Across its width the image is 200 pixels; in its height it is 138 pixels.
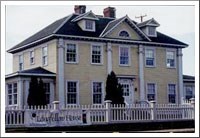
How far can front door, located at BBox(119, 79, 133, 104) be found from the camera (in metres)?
22.1

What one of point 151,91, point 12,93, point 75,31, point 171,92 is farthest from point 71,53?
point 171,92

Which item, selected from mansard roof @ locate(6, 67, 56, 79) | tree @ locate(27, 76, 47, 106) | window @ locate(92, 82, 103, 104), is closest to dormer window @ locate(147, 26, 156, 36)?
window @ locate(92, 82, 103, 104)

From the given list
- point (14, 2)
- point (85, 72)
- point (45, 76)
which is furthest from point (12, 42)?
point (85, 72)

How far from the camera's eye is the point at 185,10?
53.7ft

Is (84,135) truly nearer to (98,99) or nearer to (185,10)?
(185,10)

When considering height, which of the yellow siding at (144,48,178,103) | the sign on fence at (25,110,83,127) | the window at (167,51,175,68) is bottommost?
the sign on fence at (25,110,83,127)

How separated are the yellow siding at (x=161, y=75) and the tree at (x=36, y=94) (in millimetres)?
5098

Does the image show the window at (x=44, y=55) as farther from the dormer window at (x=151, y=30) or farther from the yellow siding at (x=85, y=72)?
the dormer window at (x=151, y=30)

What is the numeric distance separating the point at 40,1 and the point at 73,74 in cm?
661

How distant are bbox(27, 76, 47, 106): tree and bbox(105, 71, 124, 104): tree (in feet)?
8.48

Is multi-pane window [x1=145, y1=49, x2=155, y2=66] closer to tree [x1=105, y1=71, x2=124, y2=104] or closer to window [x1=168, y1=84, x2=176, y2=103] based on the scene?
window [x1=168, y1=84, x2=176, y2=103]

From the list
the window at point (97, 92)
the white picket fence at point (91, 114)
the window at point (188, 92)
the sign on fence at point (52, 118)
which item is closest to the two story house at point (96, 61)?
the window at point (97, 92)

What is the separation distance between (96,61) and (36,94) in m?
3.33

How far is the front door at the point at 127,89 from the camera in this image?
871 inches
